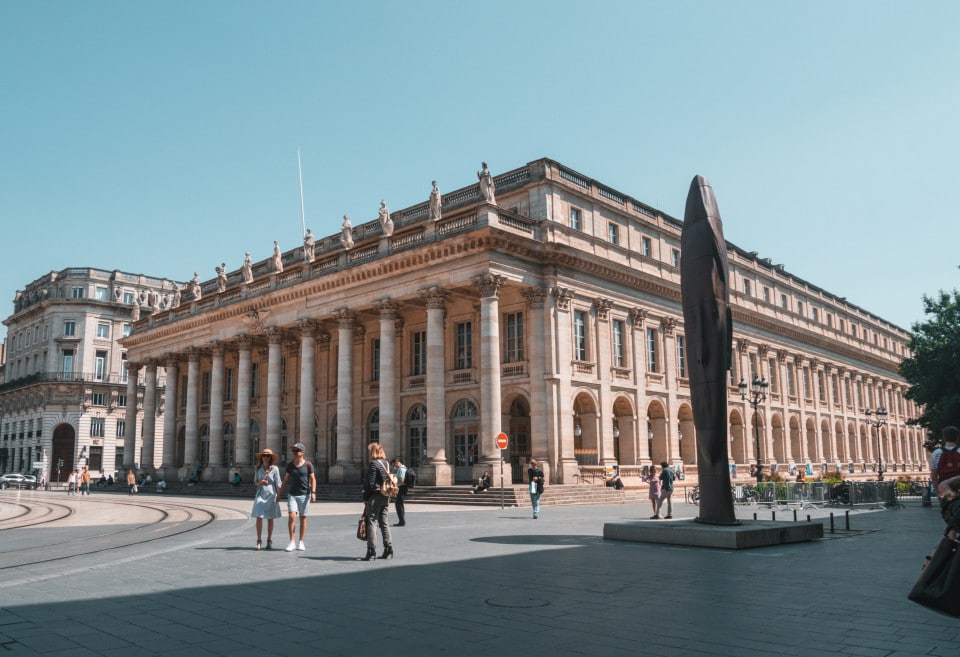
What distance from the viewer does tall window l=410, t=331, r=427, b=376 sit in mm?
39812

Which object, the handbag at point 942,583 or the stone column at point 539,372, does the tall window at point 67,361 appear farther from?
the handbag at point 942,583

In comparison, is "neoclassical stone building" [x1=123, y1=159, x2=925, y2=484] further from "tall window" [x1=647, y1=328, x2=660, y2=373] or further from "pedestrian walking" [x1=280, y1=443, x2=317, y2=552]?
"pedestrian walking" [x1=280, y1=443, x2=317, y2=552]

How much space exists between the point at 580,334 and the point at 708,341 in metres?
21.7

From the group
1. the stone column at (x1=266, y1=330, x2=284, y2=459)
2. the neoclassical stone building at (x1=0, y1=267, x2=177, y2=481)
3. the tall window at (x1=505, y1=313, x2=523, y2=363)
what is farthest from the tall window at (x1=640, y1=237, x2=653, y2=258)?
the neoclassical stone building at (x1=0, y1=267, x2=177, y2=481)

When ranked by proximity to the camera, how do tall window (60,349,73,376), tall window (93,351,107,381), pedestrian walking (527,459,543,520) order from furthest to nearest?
1. tall window (93,351,107,381)
2. tall window (60,349,73,376)
3. pedestrian walking (527,459,543,520)

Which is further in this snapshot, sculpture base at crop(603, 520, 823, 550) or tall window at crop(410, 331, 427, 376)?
tall window at crop(410, 331, 427, 376)

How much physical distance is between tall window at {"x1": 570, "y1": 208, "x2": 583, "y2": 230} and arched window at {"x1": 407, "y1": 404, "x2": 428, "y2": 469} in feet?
40.0

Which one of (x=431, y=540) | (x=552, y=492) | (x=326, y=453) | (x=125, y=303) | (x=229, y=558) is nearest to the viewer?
(x=229, y=558)

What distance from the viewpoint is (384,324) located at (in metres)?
36.4

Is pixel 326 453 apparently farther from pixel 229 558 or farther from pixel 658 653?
pixel 658 653

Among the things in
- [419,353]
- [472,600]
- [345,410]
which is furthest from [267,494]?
[419,353]

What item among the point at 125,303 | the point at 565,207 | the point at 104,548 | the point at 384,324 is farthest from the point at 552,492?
the point at 125,303

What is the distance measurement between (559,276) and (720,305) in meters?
20.1

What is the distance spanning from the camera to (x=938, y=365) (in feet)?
124
